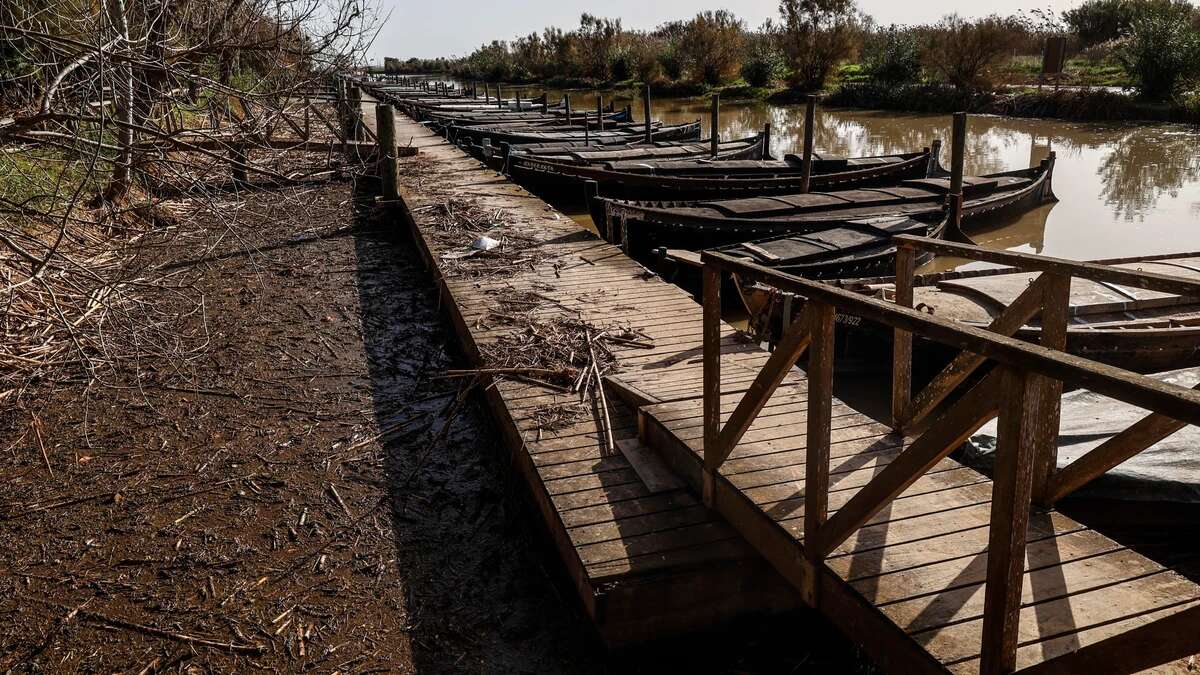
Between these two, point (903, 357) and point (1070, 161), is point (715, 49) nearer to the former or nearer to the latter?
point (1070, 161)

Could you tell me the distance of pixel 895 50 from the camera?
3512cm

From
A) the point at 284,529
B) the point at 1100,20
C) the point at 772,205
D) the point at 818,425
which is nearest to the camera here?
the point at 818,425

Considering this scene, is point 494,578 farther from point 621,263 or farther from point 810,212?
point 810,212

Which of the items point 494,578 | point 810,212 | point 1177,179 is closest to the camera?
point 494,578

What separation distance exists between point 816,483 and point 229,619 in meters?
2.69

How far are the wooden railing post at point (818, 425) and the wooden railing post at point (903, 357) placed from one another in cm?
123

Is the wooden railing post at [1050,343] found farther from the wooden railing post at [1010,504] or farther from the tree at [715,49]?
the tree at [715,49]

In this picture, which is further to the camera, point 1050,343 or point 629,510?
point 629,510

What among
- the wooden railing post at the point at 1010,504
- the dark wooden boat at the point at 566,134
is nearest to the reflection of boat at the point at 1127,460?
the wooden railing post at the point at 1010,504

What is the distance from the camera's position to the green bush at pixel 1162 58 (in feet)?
81.8

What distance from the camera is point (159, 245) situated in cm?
979

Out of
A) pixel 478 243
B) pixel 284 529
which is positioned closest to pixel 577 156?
pixel 478 243

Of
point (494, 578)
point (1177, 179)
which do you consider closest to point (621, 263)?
point (494, 578)

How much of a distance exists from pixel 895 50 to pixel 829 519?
36514 mm
